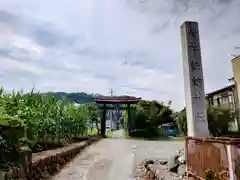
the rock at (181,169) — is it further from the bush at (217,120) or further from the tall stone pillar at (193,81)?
the bush at (217,120)

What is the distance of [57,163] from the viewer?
9.41m

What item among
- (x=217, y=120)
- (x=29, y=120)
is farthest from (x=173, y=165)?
(x=217, y=120)

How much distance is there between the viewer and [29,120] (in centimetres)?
1055

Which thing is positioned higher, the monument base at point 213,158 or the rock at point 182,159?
Answer: the monument base at point 213,158

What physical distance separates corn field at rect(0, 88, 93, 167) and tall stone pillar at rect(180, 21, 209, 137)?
4.68 meters

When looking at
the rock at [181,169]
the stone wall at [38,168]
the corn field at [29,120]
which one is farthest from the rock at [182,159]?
the corn field at [29,120]

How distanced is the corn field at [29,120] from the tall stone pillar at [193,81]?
4.68m

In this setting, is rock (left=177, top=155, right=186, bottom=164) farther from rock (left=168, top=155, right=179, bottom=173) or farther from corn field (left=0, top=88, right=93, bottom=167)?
corn field (left=0, top=88, right=93, bottom=167)

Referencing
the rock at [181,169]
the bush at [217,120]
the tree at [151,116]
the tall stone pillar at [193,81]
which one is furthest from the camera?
the tree at [151,116]

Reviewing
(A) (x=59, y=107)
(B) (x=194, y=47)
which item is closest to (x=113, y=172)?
(B) (x=194, y=47)

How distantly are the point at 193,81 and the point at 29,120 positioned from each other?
21.5 ft

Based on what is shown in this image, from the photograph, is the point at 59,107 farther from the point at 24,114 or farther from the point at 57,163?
the point at 57,163

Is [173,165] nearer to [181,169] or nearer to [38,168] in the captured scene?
[181,169]

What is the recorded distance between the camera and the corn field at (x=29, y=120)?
4.98 m
